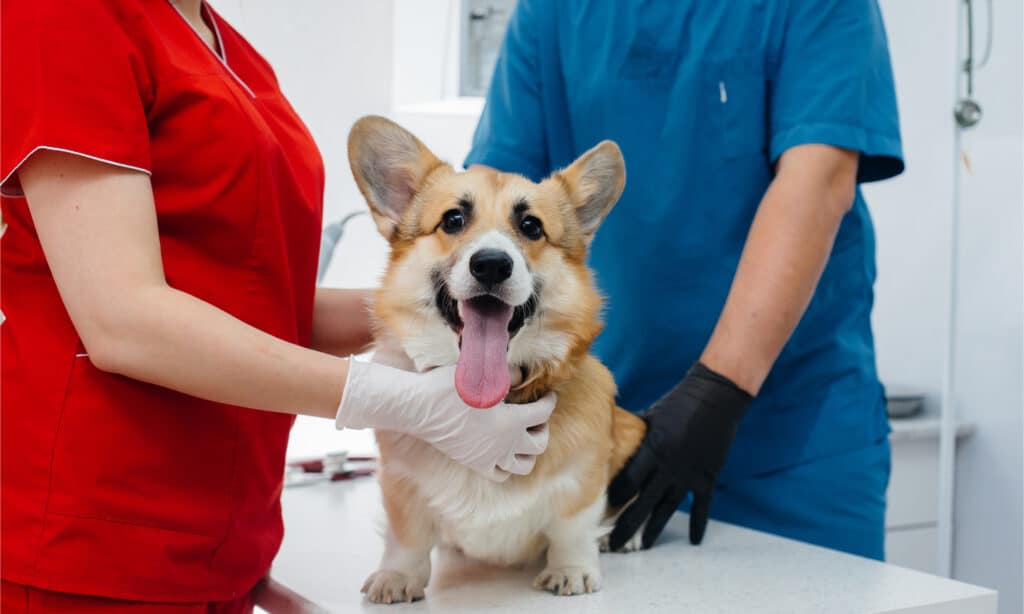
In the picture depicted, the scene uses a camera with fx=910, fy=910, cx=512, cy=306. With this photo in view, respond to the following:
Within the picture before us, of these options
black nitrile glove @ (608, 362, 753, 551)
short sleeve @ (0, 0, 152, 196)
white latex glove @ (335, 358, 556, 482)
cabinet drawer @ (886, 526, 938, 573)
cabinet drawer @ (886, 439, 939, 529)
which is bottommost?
cabinet drawer @ (886, 526, 938, 573)

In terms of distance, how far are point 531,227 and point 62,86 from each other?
0.58 m

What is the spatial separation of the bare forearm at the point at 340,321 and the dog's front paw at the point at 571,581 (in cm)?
43

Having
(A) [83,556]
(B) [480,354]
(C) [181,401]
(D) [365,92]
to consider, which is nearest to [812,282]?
(B) [480,354]

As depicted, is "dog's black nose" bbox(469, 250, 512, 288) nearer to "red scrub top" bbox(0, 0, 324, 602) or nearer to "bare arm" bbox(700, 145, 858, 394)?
"red scrub top" bbox(0, 0, 324, 602)

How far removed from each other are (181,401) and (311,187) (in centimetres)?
32

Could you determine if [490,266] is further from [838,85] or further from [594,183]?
[838,85]

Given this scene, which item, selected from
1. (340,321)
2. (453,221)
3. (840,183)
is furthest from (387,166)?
(840,183)

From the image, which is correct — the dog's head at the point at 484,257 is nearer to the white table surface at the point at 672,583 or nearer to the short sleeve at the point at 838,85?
the white table surface at the point at 672,583

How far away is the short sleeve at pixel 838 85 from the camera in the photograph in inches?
56.2

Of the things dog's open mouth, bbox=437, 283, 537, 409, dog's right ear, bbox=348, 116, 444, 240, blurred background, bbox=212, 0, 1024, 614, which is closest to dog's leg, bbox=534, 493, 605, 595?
dog's open mouth, bbox=437, 283, 537, 409

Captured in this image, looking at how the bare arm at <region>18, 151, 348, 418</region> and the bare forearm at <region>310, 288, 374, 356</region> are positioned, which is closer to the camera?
the bare arm at <region>18, 151, 348, 418</region>

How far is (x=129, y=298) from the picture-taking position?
0.87 metres

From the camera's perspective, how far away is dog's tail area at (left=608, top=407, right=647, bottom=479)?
1.31m

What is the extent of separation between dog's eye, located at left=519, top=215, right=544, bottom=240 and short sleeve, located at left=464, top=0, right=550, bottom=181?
0.45 metres
